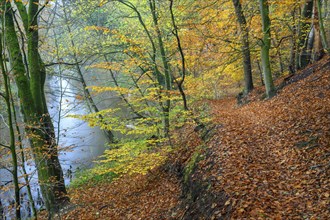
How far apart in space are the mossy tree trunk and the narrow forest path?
16.8 ft

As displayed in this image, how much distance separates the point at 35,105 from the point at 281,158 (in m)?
7.37

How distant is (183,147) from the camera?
10.4m

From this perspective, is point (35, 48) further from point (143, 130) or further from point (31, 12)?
point (143, 130)

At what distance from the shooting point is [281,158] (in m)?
6.31

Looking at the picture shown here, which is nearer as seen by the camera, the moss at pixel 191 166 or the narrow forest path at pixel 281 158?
the narrow forest path at pixel 281 158

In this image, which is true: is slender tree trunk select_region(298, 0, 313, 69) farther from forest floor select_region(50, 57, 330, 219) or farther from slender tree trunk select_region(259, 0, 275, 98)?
slender tree trunk select_region(259, 0, 275, 98)

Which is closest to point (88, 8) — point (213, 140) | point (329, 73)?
point (213, 140)

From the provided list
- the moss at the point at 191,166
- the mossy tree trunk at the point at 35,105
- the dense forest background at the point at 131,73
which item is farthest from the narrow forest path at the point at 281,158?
the mossy tree trunk at the point at 35,105

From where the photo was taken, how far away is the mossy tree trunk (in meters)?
7.85

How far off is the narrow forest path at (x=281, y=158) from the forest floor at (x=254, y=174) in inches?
0.5

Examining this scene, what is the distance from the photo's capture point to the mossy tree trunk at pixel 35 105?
7851mm

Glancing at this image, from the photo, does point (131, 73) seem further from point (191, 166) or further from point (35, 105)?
point (191, 166)

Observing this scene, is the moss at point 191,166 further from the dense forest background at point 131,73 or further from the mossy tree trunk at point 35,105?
the mossy tree trunk at point 35,105

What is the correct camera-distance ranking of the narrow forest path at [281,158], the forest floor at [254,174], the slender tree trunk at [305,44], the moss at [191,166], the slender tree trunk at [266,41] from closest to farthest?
the narrow forest path at [281,158] < the forest floor at [254,174] < the moss at [191,166] < the slender tree trunk at [266,41] < the slender tree trunk at [305,44]
